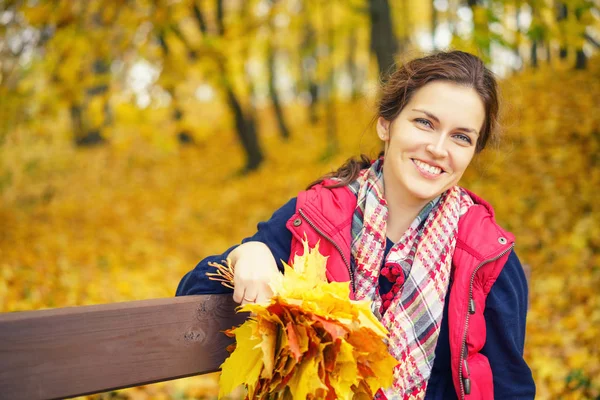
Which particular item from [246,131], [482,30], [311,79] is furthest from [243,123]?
[482,30]

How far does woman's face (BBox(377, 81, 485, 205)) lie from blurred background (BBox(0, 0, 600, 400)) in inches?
13.7

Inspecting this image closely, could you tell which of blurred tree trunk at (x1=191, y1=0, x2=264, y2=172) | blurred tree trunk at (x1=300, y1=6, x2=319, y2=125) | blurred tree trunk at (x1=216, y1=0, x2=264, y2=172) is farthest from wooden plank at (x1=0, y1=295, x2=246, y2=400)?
blurred tree trunk at (x1=300, y1=6, x2=319, y2=125)

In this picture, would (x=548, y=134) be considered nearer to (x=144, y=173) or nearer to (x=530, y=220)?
(x=530, y=220)

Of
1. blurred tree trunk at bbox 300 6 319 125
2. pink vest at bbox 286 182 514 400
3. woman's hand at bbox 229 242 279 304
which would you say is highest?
woman's hand at bbox 229 242 279 304

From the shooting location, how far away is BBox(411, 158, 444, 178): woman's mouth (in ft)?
6.82

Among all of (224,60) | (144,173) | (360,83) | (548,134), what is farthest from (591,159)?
(360,83)

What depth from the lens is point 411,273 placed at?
202 cm

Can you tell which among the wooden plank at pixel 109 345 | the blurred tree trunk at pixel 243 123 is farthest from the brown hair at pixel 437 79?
the blurred tree trunk at pixel 243 123

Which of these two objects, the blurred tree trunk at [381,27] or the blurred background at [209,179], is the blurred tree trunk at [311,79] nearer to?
the blurred background at [209,179]

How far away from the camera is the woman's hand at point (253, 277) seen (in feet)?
5.56

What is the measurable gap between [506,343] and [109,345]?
4.64ft

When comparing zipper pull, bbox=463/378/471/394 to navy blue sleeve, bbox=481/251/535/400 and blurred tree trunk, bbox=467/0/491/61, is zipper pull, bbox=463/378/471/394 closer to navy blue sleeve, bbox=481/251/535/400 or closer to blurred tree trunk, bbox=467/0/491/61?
navy blue sleeve, bbox=481/251/535/400

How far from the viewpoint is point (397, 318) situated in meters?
1.98

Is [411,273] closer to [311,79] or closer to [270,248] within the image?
[270,248]
